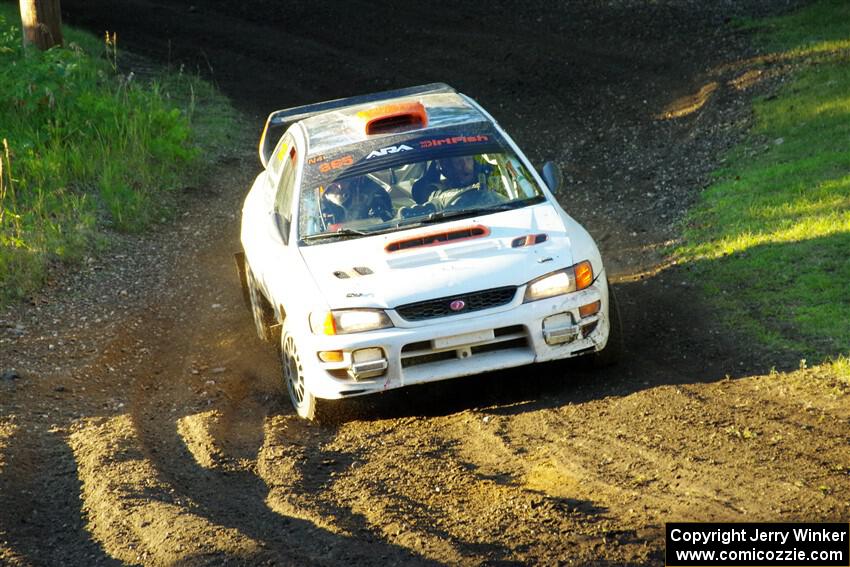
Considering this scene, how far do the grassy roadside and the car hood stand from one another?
14.7 feet

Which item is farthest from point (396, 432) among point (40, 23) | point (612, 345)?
point (40, 23)

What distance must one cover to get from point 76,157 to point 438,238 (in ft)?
23.4

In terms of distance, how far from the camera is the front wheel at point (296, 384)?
7859 mm

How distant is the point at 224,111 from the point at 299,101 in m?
1.13

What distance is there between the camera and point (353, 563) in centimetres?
570

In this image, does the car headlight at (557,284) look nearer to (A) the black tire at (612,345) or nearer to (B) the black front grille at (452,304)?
(B) the black front grille at (452,304)

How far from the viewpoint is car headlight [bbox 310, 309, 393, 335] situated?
7.38m

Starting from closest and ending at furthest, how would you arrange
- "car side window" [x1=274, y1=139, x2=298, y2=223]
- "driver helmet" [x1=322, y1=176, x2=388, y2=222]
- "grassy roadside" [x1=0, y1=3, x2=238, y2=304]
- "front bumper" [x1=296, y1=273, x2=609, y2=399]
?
"front bumper" [x1=296, y1=273, x2=609, y2=399]
"driver helmet" [x1=322, y1=176, x2=388, y2=222]
"car side window" [x1=274, y1=139, x2=298, y2=223]
"grassy roadside" [x1=0, y1=3, x2=238, y2=304]

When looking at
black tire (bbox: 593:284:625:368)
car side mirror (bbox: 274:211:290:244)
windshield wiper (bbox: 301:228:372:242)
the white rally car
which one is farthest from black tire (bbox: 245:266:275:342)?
black tire (bbox: 593:284:625:368)

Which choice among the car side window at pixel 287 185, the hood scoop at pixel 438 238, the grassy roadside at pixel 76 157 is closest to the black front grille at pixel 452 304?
the hood scoop at pixel 438 238

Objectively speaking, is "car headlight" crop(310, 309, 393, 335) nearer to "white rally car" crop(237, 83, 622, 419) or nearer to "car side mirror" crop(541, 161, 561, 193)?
"white rally car" crop(237, 83, 622, 419)

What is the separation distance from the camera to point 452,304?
291 inches

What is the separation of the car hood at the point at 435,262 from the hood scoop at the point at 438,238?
2 centimetres

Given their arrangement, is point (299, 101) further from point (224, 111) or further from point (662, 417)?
point (662, 417)
